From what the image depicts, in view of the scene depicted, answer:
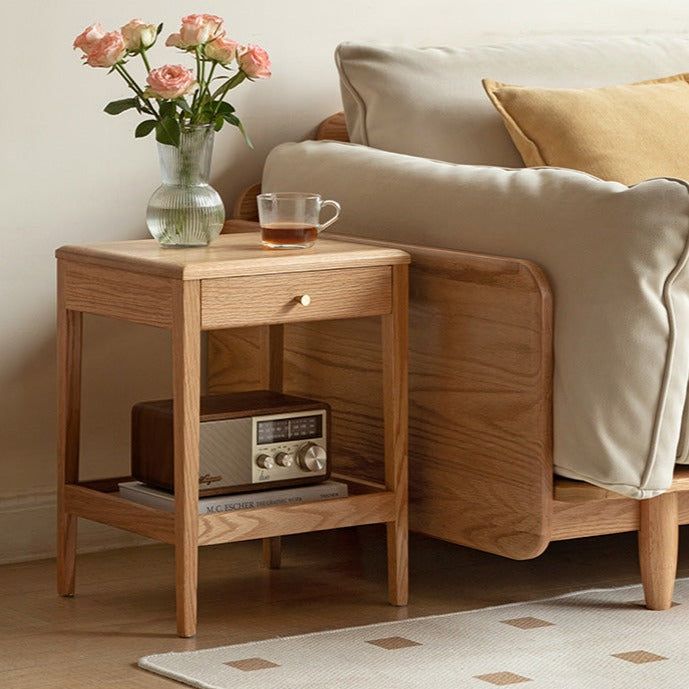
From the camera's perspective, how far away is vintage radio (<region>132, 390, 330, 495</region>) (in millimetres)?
2117

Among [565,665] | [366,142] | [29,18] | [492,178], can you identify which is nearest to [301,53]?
[366,142]

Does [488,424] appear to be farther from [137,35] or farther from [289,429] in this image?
[137,35]

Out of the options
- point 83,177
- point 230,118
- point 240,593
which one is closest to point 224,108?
point 230,118

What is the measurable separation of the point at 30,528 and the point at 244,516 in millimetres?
537

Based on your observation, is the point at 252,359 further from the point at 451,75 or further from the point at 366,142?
the point at 451,75

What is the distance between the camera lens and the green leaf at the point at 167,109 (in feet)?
6.87

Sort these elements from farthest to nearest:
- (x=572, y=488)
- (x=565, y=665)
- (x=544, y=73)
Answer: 1. (x=544, y=73)
2. (x=572, y=488)
3. (x=565, y=665)

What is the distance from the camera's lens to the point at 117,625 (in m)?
2.09

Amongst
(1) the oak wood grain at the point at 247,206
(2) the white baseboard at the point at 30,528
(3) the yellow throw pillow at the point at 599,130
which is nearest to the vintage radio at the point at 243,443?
(2) the white baseboard at the point at 30,528

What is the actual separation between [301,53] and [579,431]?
3.07 ft

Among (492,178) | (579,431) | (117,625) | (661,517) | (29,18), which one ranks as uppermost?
(29,18)

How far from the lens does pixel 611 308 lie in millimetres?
1952

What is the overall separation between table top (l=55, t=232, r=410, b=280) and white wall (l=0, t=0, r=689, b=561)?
0.28 m

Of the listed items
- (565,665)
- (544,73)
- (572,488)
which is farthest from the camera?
(544,73)
